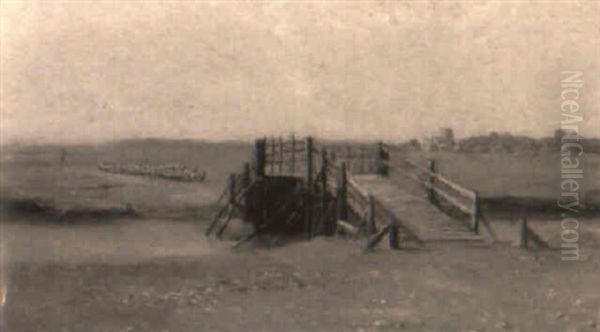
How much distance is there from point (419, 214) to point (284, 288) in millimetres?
2571

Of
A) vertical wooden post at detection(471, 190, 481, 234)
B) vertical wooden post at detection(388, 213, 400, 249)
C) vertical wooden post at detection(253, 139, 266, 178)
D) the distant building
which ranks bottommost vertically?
vertical wooden post at detection(388, 213, 400, 249)

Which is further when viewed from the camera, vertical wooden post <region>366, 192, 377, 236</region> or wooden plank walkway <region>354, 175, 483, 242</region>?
vertical wooden post <region>366, 192, 377, 236</region>

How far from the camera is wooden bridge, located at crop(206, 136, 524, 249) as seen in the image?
8.82 meters

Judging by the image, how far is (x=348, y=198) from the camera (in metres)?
10.8

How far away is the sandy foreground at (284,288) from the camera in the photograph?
6.60m

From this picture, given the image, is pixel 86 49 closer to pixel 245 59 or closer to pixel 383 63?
pixel 245 59

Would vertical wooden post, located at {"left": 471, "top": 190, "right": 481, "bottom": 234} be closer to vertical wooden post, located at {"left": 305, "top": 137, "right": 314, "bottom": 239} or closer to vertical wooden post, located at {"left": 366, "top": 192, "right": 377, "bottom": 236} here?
vertical wooden post, located at {"left": 366, "top": 192, "right": 377, "bottom": 236}

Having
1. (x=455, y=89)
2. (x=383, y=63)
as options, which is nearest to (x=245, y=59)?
(x=383, y=63)

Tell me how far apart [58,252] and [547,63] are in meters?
4.92

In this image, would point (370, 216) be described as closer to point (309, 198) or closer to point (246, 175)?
point (246, 175)

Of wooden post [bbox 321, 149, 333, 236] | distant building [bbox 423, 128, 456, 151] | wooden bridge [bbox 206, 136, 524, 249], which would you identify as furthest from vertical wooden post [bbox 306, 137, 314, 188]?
distant building [bbox 423, 128, 456, 151]

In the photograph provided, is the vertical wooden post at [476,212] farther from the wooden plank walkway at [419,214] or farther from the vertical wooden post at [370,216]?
the vertical wooden post at [370,216]

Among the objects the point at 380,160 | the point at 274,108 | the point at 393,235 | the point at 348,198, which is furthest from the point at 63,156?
the point at 348,198

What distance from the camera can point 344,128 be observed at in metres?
7.80
